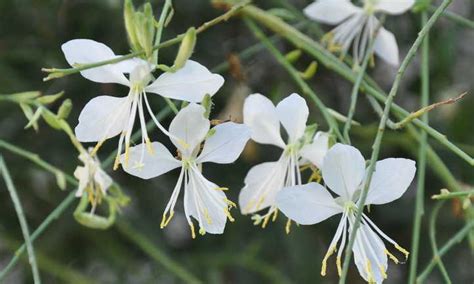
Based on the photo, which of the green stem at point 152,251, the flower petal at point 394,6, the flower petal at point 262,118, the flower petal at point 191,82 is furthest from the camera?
the green stem at point 152,251

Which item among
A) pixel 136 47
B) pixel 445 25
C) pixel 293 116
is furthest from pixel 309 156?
pixel 445 25

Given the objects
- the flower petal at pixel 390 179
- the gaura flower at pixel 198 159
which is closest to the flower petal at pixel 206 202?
the gaura flower at pixel 198 159

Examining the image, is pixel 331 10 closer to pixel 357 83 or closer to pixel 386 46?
pixel 386 46

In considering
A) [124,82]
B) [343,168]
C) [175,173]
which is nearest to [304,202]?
[343,168]

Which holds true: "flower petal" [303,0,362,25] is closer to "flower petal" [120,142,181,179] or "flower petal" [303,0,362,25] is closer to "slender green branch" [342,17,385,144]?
"slender green branch" [342,17,385,144]

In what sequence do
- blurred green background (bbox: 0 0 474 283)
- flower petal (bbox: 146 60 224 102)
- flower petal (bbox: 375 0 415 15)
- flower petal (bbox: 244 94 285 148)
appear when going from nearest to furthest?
flower petal (bbox: 146 60 224 102), flower petal (bbox: 244 94 285 148), flower petal (bbox: 375 0 415 15), blurred green background (bbox: 0 0 474 283)

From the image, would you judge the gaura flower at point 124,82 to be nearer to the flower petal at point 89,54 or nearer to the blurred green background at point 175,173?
the flower petal at point 89,54

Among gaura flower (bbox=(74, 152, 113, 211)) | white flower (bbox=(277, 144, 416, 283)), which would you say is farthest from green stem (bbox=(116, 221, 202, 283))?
white flower (bbox=(277, 144, 416, 283))
